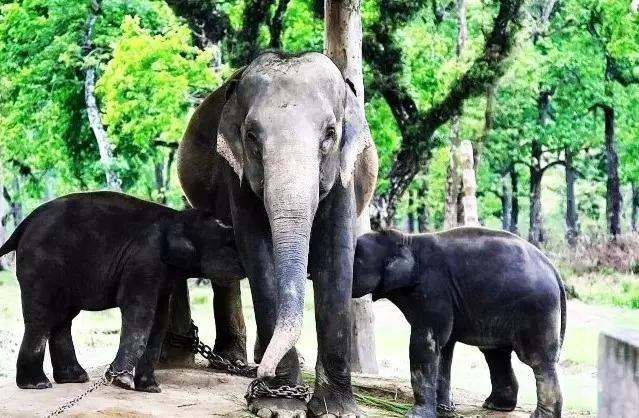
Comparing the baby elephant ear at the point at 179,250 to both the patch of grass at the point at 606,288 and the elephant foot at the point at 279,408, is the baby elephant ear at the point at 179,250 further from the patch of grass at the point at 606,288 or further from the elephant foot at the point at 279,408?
the patch of grass at the point at 606,288

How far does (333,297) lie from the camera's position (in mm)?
7406

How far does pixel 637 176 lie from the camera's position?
38.0 m

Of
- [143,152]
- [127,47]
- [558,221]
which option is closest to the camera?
[127,47]

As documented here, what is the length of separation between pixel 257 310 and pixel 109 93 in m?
16.6

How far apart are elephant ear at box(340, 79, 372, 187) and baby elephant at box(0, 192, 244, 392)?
3.91 feet

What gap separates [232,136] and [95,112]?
65.9ft

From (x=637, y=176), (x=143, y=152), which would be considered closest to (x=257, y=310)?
(x=143, y=152)

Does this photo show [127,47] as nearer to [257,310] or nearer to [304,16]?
[304,16]

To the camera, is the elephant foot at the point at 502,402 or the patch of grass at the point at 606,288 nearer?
the elephant foot at the point at 502,402

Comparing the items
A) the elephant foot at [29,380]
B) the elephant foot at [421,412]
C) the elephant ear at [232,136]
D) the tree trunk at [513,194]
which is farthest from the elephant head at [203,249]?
the tree trunk at [513,194]

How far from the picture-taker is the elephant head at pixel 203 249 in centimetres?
806

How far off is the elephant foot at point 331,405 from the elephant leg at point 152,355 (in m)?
1.45

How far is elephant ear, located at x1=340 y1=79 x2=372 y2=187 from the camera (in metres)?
7.27

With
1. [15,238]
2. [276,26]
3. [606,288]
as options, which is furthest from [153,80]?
[15,238]
